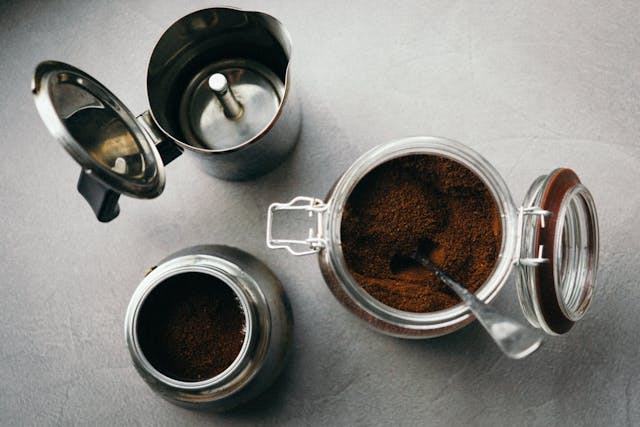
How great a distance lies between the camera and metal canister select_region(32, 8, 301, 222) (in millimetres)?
621

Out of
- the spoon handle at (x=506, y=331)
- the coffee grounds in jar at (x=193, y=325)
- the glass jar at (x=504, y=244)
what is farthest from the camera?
the coffee grounds in jar at (x=193, y=325)

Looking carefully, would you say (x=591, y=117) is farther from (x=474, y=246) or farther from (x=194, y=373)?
(x=194, y=373)

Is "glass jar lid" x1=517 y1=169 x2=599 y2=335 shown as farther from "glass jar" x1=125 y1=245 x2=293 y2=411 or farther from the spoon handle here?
"glass jar" x1=125 y1=245 x2=293 y2=411

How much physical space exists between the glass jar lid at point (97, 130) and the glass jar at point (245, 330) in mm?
106

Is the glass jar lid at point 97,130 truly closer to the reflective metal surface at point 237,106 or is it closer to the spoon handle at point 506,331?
the reflective metal surface at point 237,106

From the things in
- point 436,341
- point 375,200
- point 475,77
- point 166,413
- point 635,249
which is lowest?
point 166,413

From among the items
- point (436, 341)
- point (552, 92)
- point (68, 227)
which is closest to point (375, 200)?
point (436, 341)

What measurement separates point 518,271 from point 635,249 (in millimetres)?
289

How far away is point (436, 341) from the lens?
0.78 m

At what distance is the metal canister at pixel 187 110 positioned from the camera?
621mm

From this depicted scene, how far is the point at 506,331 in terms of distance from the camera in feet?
1.67

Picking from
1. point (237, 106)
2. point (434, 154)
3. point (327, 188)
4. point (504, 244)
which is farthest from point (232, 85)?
point (504, 244)

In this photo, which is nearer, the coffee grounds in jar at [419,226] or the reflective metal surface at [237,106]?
the coffee grounds in jar at [419,226]

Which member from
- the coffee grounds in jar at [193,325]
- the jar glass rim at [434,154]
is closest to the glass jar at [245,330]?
the coffee grounds in jar at [193,325]
